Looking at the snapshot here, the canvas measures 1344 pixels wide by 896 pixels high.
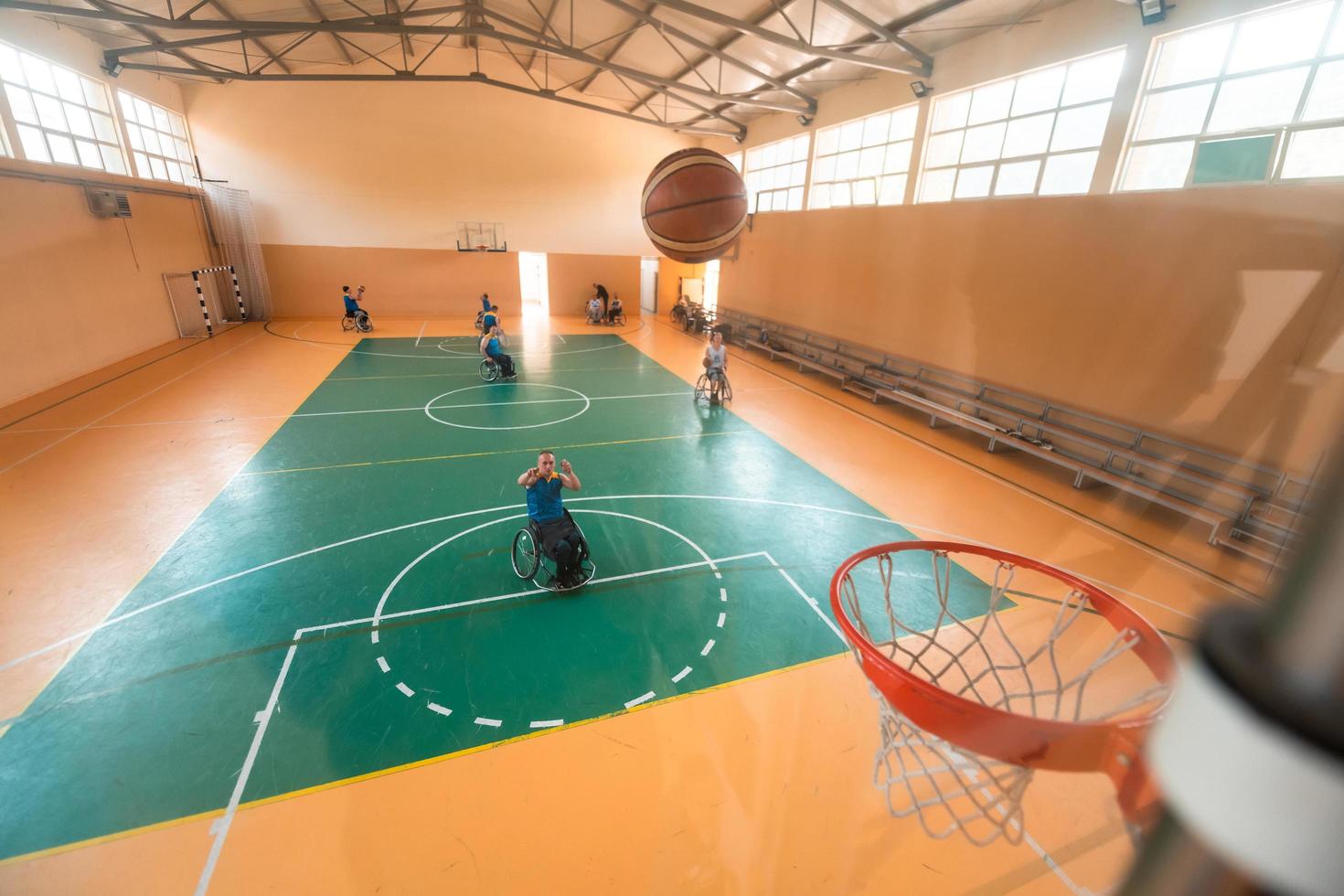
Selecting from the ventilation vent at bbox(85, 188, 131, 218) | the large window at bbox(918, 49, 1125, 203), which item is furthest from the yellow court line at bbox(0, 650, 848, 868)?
the ventilation vent at bbox(85, 188, 131, 218)

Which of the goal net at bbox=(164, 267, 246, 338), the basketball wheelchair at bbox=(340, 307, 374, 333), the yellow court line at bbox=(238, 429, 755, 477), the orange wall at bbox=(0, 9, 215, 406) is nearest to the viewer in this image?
the yellow court line at bbox=(238, 429, 755, 477)

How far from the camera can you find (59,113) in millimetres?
10789

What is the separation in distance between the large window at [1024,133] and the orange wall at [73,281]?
595 inches

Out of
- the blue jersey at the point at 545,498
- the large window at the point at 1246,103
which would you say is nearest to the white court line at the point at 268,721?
the blue jersey at the point at 545,498

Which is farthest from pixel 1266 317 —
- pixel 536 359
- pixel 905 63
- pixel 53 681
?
pixel 536 359

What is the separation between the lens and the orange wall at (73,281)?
9297mm

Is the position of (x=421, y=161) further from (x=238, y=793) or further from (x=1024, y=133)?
(x=238, y=793)

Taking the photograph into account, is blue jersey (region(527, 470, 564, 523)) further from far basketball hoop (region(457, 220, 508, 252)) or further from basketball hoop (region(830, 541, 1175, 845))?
far basketball hoop (region(457, 220, 508, 252))

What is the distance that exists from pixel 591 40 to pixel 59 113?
1036 cm

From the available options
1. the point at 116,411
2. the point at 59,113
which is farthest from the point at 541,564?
the point at 59,113

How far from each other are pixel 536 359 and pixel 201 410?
20.8 feet

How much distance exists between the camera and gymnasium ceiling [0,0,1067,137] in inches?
363

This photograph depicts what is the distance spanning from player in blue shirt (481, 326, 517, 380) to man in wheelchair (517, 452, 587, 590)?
267 inches

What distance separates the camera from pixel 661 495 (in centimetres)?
679
